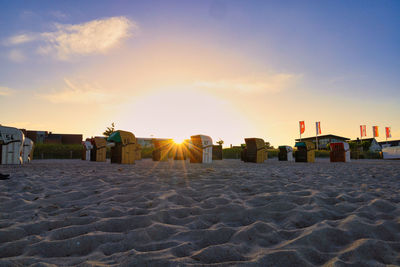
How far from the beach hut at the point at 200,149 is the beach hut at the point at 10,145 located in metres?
6.85

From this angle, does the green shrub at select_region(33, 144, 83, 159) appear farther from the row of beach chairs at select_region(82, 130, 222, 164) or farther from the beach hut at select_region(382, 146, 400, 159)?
the beach hut at select_region(382, 146, 400, 159)

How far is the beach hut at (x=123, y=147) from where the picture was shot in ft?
30.9

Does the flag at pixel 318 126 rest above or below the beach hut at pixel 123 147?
above

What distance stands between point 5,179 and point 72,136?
3447 cm

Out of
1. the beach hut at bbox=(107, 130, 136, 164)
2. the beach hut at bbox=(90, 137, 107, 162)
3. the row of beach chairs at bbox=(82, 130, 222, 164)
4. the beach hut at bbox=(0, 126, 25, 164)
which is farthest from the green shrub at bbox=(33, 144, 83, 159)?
the beach hut at bbox=(0, 126, 25, 164)

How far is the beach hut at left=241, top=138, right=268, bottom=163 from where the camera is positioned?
1158cm

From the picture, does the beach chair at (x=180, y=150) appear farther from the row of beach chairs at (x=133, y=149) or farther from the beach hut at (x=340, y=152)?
the beach hut at (x=340, y=152)

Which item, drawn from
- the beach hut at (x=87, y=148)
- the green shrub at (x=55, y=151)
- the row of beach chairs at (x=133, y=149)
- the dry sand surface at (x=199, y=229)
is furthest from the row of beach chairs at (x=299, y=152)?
the green shrub at (x=55, y=151)

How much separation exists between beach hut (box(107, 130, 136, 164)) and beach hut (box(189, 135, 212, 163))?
292 centimetres

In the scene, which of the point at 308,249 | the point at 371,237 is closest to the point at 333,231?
the point at 371,237

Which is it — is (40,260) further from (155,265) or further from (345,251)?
(345,251)

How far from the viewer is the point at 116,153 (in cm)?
970

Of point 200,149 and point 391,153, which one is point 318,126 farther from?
point 200,149

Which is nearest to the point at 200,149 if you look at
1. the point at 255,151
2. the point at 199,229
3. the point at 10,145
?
the point at 255,151
